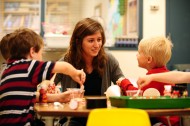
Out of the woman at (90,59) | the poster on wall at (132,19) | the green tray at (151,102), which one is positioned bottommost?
the green tray at (151,102)

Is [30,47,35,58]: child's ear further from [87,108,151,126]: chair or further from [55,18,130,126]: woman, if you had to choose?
[87,108,151,126]: chair

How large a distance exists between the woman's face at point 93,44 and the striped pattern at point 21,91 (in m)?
0.80

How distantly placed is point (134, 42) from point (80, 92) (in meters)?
3.37

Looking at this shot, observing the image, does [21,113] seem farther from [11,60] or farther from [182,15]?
[182,15]

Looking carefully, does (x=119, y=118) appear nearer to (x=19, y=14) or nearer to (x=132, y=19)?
(x=132, y=19)

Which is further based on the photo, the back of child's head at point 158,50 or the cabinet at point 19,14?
the cabinet at point 19,14

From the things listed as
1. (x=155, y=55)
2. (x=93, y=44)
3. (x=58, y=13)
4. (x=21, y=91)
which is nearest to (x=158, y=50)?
(x=155, y=55)

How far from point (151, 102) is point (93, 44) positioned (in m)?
1.17

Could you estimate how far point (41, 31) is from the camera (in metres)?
5.58

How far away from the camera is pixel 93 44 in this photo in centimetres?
298

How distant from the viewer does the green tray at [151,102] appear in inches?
73.9

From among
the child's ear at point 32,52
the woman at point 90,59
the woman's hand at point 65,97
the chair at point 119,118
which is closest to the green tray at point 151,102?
the chair at point 119,118

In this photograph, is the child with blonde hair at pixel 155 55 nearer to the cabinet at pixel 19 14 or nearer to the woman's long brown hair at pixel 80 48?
the woman's long brown hair at pixel 80 48

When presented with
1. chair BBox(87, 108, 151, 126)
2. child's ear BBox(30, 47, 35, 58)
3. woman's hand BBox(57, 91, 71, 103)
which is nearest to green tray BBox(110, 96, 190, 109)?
chair BBox(87, 108, 151, 126)
